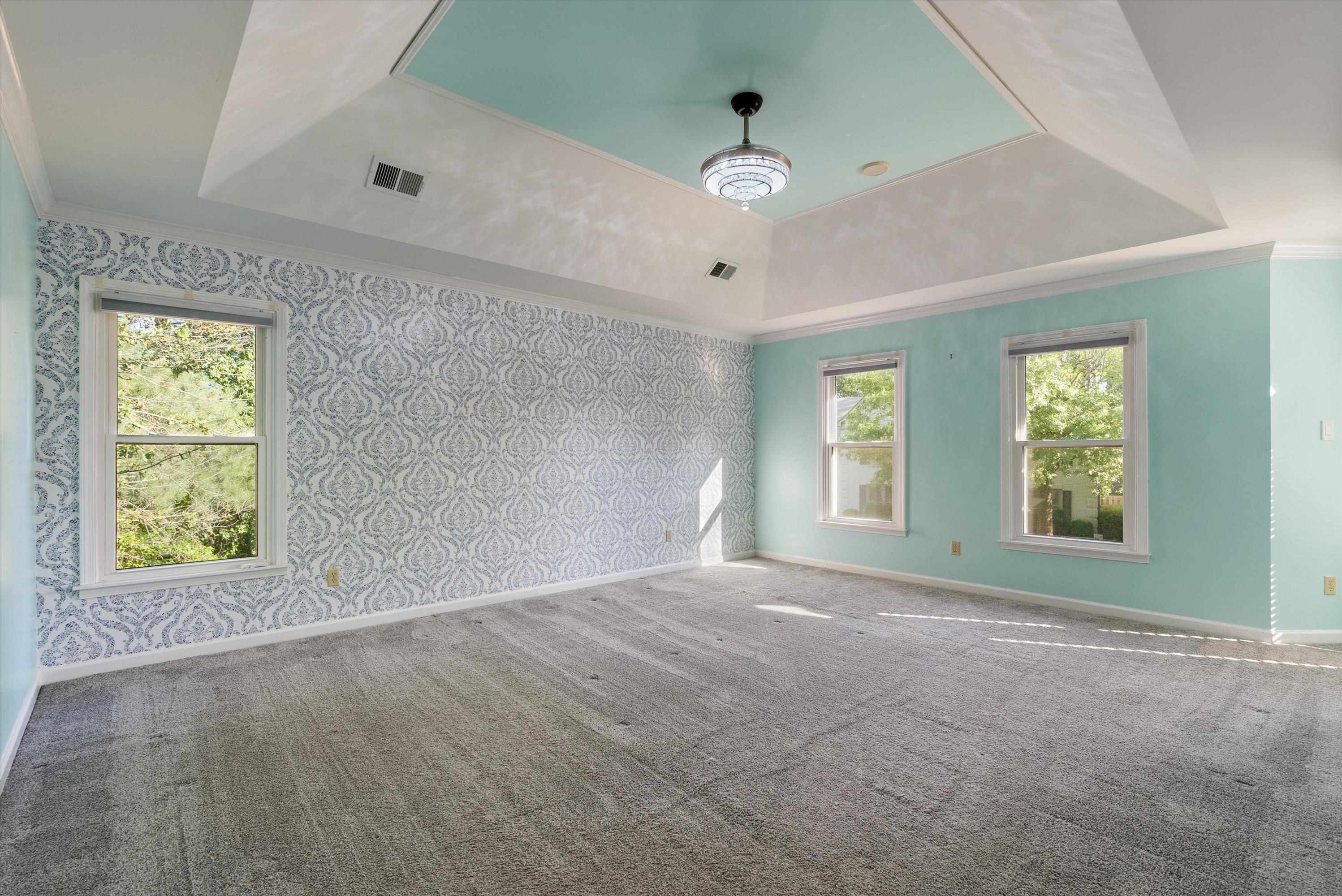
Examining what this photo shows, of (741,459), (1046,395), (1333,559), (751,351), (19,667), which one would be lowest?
(19,667)

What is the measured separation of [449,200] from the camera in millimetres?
3746

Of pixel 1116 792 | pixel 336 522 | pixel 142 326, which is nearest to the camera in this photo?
pixel 1116 792

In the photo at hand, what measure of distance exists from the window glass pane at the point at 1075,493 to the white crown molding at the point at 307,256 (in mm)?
3519

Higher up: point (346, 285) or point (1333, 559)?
point (346, 285)

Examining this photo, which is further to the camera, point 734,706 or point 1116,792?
point 734,706

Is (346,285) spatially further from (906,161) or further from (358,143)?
(906,161)

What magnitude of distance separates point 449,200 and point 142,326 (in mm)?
1859

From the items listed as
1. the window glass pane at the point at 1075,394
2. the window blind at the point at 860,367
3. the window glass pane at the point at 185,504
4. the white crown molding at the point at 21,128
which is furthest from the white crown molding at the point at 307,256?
the window glass pane at the point at 1075,394

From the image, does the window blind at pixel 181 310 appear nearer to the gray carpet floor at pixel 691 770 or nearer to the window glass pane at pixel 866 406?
the gray carpet floor at pixel 691 770

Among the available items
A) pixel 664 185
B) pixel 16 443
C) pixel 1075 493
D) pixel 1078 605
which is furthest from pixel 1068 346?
pixel 16 443

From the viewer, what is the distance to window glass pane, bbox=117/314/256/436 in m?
3.48

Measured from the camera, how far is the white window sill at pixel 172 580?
10.8ft

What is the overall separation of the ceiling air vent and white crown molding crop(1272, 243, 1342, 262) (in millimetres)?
3514

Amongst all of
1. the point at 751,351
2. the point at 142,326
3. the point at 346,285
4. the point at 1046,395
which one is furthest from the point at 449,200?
the point at 1046,395
